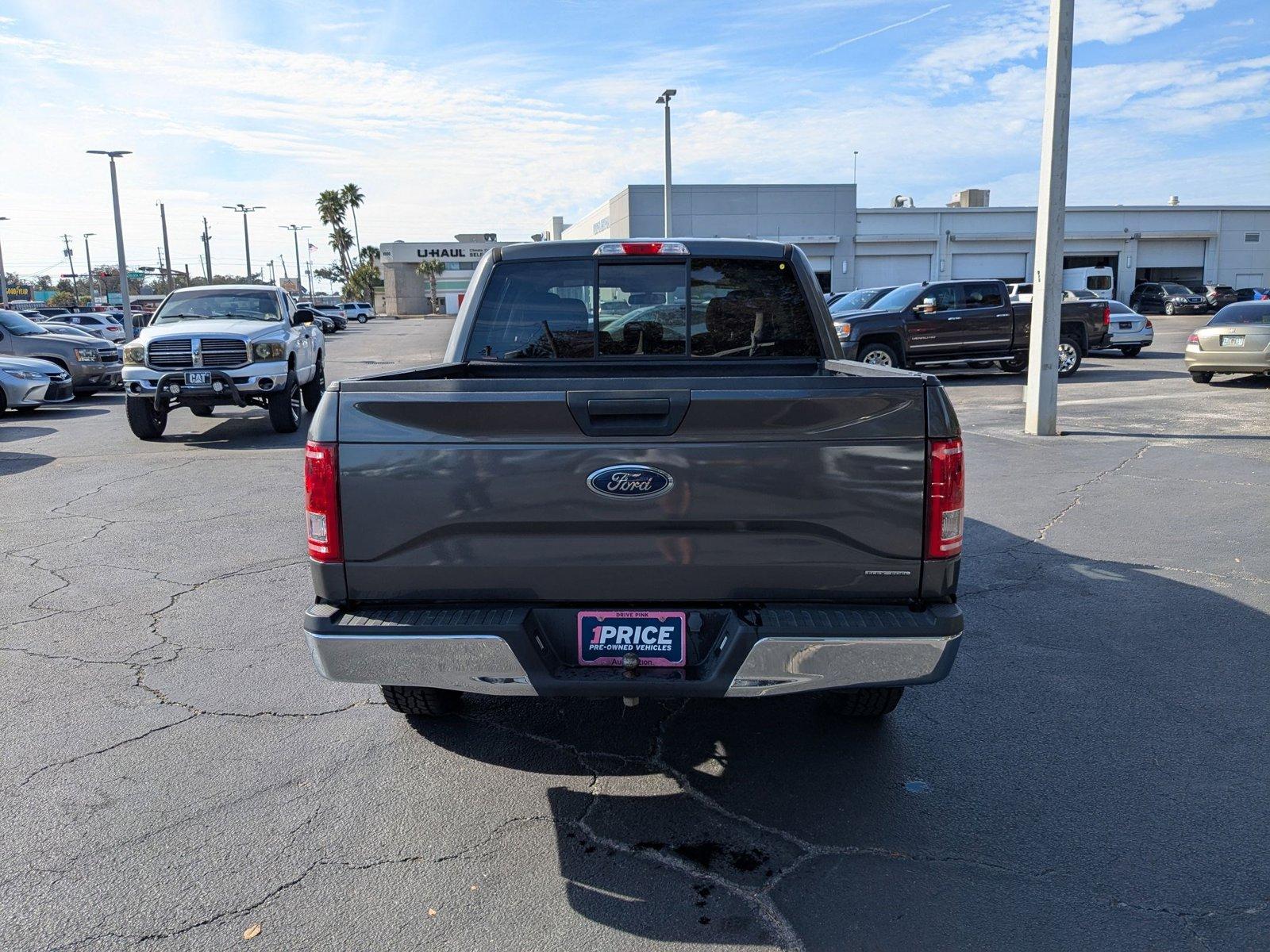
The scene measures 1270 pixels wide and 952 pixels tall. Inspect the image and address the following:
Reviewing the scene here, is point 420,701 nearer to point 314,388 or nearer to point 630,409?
point 630,409

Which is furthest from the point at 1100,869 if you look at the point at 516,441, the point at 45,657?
the point at 45,657

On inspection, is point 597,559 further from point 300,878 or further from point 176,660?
point 176,660

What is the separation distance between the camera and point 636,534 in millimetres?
3105

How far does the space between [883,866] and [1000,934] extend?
1.41ft

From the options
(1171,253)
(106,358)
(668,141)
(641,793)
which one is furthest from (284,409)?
(1171,253)

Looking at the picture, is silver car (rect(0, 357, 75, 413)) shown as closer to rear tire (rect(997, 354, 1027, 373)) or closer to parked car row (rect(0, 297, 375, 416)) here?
parked car row (rect(0, 297, 375, 416))

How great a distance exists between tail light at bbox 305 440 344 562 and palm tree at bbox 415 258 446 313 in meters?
87.4

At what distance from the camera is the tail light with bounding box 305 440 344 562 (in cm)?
310

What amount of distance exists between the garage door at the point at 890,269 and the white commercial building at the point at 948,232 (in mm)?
45

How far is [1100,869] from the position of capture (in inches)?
123

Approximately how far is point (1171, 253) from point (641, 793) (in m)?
58.6

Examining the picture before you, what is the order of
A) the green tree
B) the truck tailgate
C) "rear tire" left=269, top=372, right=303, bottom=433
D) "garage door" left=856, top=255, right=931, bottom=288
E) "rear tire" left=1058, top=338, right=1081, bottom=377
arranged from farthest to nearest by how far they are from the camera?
1. the green tree
2. "garage door" left=856, top=255, right=931, bottom=288
3. "rear tire" left=1058, top=338, right=1081, bottom=377
4. "rear tire" left=269, top=372, right=303, bottom=433
5. the truck tailgate

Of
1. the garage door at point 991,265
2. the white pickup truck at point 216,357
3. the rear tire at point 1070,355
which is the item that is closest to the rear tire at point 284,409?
the white pickup truck at point 216,357

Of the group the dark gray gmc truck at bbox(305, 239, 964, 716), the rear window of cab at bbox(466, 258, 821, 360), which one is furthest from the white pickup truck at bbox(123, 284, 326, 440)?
the dark gray gmc truck at bbox(305, 239, 964, 716)
